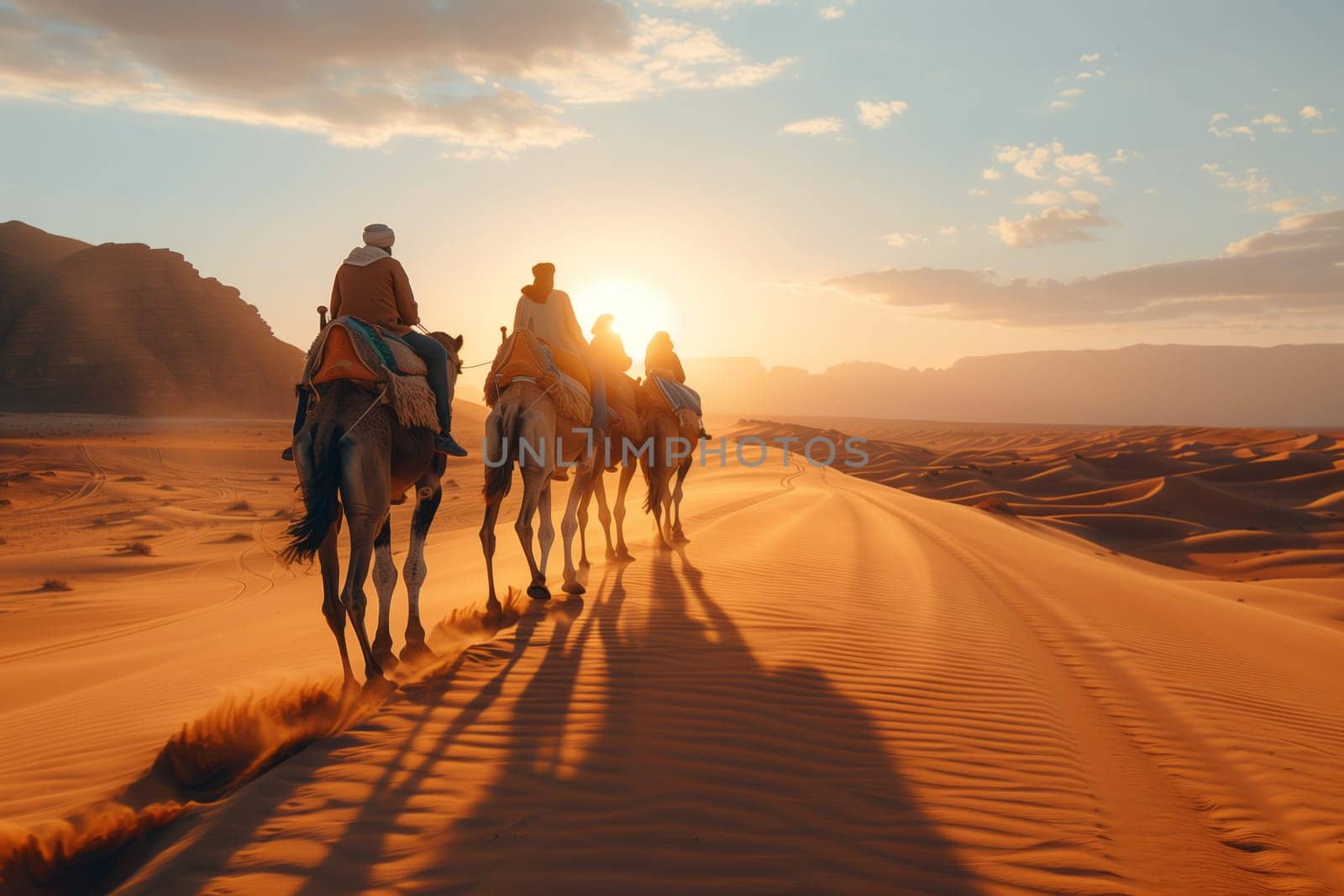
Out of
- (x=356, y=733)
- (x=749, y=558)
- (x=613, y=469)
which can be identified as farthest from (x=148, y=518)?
(x=356, y=733)

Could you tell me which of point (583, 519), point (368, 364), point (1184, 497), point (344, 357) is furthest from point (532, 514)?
point (1184, 497)

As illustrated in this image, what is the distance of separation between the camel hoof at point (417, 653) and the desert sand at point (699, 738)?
0.27m

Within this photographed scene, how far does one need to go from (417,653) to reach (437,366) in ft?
8.39

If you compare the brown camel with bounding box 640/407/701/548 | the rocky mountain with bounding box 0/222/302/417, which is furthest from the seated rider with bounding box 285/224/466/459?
the rocky mountain with bounding box 0/222/302/417

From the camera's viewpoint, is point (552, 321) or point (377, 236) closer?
point (377, 236)

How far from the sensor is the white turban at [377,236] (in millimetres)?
6680

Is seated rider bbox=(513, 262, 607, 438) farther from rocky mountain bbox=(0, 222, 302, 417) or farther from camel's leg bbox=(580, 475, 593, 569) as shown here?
rocky mountain bbox=(0, 222, 302, 417)

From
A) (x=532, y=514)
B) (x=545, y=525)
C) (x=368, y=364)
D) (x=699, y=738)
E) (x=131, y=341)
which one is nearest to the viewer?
(x=699, y=738)

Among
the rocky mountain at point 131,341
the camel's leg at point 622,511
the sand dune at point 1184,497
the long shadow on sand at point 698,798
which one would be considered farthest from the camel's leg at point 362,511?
the rocky mountain at point 131,341

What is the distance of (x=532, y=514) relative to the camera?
8266 mm

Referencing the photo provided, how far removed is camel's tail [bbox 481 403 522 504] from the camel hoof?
1.62 m

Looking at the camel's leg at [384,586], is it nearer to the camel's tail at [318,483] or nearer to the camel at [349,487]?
the camel at [349,487]

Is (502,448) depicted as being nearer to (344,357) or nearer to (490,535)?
(490,535)

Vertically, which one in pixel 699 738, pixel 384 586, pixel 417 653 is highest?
pixel 384 586
